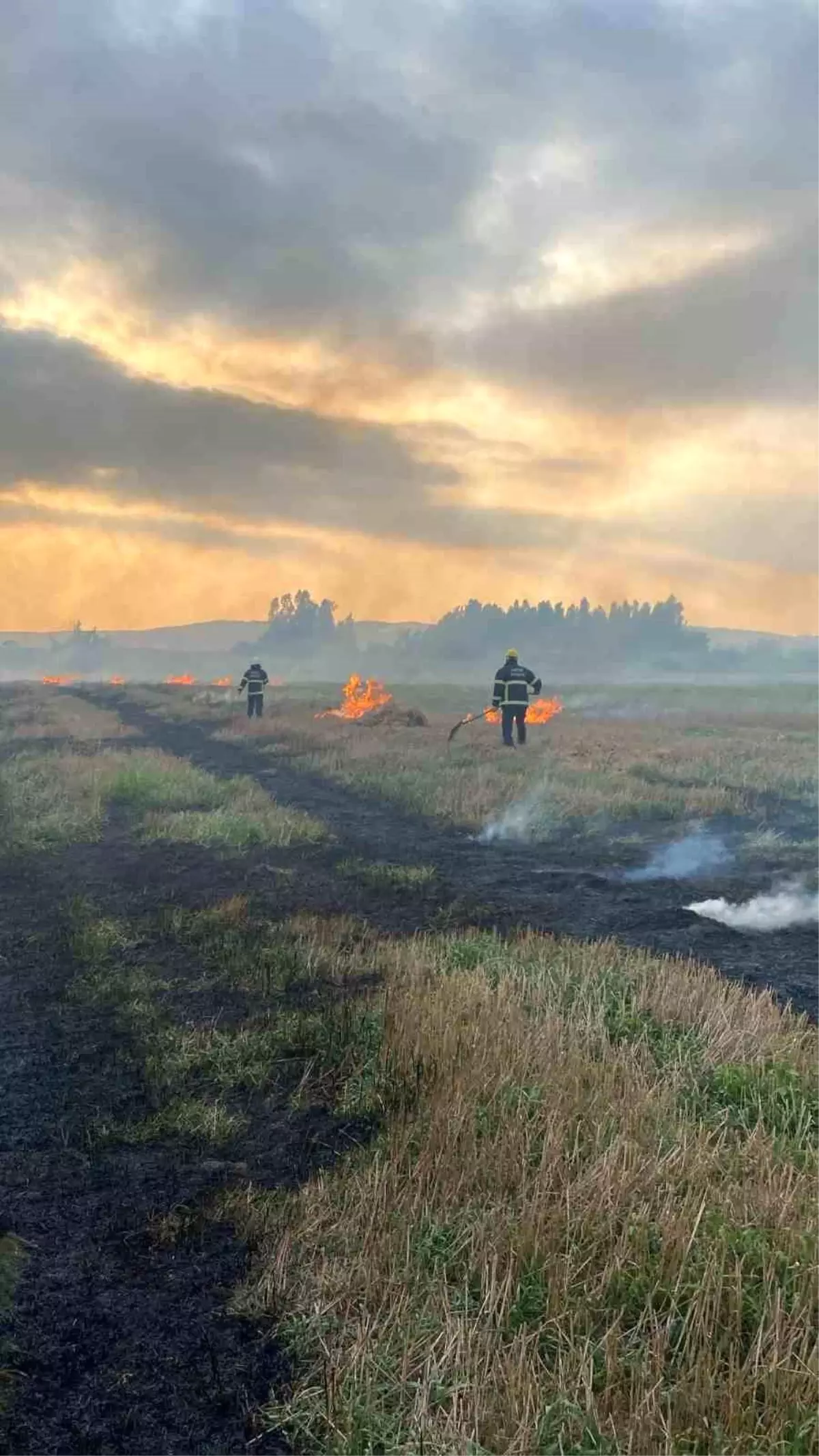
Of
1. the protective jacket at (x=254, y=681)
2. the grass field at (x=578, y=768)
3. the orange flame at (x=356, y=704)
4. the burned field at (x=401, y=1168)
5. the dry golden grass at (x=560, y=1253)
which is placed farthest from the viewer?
the orange flame at (x=356, y=704)

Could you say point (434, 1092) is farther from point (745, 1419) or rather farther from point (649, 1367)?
point (745, 1419)

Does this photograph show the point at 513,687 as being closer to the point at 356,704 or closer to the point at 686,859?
the point at 686,859

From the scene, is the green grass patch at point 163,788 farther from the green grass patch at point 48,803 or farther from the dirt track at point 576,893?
the dirt track at point 576,893

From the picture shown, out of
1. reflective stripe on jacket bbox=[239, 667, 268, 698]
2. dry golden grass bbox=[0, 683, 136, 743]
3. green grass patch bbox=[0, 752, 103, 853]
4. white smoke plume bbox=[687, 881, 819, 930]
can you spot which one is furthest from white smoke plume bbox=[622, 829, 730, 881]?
reflective stripe on jacket bbox=[239, 667, 268, 698]

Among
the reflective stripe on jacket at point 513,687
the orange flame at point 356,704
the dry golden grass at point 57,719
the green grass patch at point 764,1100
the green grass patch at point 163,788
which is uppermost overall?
the reflective stripe on jacket at point 513,687

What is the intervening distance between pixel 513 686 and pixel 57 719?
16717 millimetres

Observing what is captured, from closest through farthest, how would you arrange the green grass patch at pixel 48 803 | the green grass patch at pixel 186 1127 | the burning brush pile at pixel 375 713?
the green grass patch at pixel 186 1127
the green grass patch at pixel 48 803
the burning brush pile at pixel 375 713

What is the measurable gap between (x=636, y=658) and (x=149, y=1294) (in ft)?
480

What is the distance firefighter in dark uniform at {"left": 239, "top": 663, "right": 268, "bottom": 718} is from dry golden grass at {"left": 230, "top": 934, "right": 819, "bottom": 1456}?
27.1 meters

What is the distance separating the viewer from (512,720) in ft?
79.8

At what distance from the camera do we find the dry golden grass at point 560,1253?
3.09 meters

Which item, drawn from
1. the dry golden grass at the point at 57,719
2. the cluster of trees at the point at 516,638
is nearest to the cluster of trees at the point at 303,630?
the cluster of trees at the point at 516,638

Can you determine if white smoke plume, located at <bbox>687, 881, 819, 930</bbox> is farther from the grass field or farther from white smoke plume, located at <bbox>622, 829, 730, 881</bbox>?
the grass field

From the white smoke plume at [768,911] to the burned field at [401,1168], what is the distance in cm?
39
